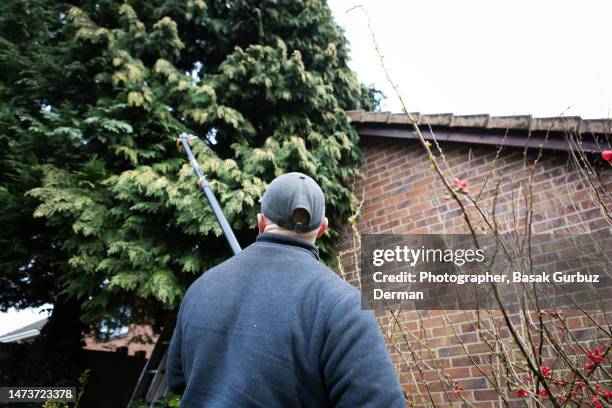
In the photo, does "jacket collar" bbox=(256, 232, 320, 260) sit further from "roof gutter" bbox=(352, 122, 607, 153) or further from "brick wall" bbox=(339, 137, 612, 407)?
"roof gutter" bbox=(352, 122, 607, 153)

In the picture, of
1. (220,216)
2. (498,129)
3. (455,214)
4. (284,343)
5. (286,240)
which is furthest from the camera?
(455,214)

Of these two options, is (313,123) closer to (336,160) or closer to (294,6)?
(336,160)

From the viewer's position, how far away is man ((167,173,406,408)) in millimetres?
1197

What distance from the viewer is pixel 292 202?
1518mm

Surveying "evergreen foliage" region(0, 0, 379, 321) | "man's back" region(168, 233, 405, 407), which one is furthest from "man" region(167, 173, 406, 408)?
"evergreen foliage" region(0, 0, 379, 321)

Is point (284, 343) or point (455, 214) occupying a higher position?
point (455, 214)

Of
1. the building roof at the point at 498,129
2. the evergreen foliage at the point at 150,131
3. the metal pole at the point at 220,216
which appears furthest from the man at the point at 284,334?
the evergreen foliage at the point at 150,131

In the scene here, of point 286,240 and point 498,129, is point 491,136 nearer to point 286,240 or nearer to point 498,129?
point 498,129

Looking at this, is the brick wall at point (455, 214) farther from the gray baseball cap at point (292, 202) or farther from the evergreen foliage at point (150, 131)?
the gray baseball cap at point (292, 202)

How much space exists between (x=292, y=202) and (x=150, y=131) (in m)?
4.32

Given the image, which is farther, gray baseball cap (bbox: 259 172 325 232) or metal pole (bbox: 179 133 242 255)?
metal pole (bbox: 179 133 242 255)

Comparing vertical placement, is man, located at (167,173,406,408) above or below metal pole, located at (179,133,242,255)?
below

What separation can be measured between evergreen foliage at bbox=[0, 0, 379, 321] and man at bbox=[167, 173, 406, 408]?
3.27 meters

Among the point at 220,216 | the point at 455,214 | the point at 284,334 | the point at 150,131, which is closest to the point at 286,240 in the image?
the point at 284,334
